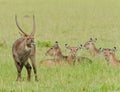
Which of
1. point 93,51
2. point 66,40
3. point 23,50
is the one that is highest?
point 23,50

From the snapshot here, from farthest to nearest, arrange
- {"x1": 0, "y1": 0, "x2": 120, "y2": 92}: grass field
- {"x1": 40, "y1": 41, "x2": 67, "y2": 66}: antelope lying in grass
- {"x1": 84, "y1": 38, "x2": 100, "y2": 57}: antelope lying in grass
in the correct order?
{"x1": 84, "y1": 38, "x2": 100, "y2": 57}: antelope lying in grass, {"x1": 40, "y1": 41, "x2": 67, "y2": 66}: antelope lying in grass, {"x1": 0, "y1": 0, "x2": 120, "y2": 92}: grass field

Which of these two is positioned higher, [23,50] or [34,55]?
[23,50]

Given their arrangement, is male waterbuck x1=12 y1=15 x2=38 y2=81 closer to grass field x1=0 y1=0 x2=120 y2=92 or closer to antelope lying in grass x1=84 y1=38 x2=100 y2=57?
grass field x1=0 y1=0 x2=120 y2=92

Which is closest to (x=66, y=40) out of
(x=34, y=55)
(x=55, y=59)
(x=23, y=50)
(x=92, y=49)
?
(x=92, y=49)

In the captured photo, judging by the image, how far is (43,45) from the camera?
49.3 feet

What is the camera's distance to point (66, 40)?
665 inches

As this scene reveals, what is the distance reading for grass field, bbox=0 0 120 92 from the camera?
7.32m

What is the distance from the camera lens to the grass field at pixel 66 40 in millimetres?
7320

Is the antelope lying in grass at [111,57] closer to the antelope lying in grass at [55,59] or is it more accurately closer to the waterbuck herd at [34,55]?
the waterbuck herd at [34,55]

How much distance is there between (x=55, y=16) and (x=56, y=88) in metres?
19.7

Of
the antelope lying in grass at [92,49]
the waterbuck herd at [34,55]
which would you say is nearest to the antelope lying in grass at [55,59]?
the waterbuck herd at [34,55]

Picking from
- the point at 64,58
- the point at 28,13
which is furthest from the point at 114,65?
the point at 28,13

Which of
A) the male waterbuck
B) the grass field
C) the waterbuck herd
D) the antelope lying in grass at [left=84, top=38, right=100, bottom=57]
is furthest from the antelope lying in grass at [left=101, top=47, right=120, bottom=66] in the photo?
the male waterbuck

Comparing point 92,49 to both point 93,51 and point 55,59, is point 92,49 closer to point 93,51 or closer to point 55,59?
point 93,51
